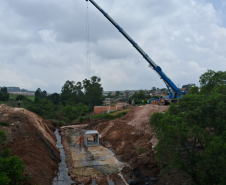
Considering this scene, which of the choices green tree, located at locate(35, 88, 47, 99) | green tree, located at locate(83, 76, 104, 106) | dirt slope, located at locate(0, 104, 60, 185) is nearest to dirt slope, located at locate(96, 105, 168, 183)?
dirt slope, located at locate(0, 104, 60, 185)

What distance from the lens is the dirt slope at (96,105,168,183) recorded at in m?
15.9

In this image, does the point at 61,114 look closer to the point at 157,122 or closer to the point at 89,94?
the point at 89,94

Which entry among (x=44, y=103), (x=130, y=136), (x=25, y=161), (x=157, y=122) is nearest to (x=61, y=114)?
(x=44, y=103)

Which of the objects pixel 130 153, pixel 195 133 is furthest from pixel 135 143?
pixel 195 133

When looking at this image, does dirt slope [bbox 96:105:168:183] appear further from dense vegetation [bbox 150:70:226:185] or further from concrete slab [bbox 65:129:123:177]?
dense vegetation [bbox 150:70:226:185]

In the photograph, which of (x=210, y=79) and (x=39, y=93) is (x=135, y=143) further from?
(x=39, y=93)

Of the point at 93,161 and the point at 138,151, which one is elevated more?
the point at 138,151

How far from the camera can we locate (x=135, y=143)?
861 inches

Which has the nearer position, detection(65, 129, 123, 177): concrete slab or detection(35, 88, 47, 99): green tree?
detection(65, 129, 123, 177): concrete slab

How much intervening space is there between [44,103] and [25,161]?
154ft

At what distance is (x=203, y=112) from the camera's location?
31.0 ft

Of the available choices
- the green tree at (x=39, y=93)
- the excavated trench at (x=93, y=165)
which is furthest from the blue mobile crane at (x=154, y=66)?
the green tree at (x=39, y=93)

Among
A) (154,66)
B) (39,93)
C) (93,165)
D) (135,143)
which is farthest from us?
(39,93)

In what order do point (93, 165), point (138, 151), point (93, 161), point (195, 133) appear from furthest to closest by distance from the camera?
point (93, 161), point (93, 165), point (138, 151), point (195, 133)
